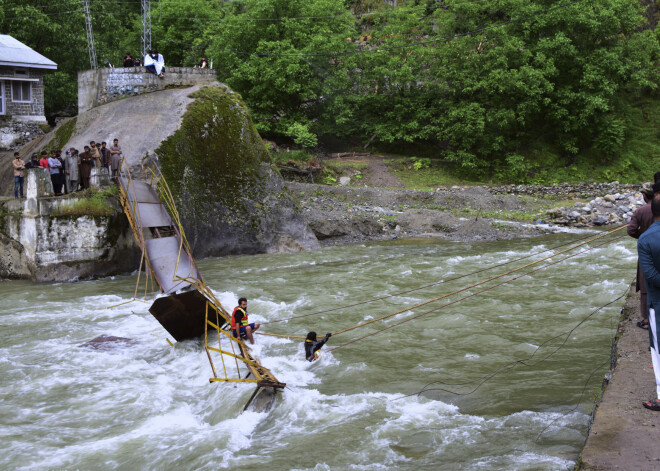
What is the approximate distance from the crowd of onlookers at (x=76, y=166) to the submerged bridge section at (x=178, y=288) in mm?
432

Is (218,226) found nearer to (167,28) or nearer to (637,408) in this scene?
(637,408)

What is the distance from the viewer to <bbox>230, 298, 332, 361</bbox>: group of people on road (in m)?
A: 9.24

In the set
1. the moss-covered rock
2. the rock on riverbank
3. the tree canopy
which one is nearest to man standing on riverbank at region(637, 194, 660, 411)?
the moss-covered rock

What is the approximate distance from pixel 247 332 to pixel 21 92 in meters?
22.8

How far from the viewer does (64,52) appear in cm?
3088

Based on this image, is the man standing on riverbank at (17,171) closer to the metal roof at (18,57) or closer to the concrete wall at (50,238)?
the concrete wall at (50,238)

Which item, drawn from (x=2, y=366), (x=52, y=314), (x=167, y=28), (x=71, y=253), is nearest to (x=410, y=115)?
(x=167, y=28)

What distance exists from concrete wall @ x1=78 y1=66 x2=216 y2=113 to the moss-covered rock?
1887mm

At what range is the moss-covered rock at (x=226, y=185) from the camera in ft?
59.5

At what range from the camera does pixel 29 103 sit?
1049 inches

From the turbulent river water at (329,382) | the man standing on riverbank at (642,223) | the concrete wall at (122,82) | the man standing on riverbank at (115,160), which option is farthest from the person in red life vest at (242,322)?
the concrete wall at (122,82)

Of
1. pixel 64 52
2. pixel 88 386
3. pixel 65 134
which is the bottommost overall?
pixel 88 386

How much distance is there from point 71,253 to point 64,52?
20.0 metres

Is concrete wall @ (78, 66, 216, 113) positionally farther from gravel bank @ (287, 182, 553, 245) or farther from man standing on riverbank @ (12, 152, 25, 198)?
gravel bank @ (287, 182, 553, 245)
